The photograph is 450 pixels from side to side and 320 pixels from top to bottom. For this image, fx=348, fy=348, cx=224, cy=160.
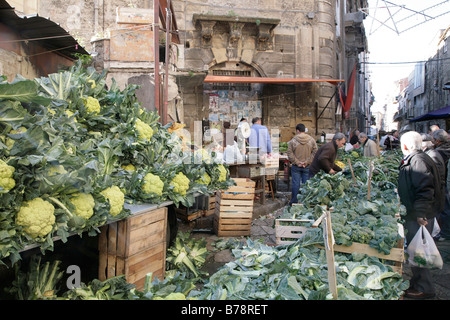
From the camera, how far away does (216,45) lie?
→ 13.9m

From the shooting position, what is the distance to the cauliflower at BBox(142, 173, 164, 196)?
3.49 metres

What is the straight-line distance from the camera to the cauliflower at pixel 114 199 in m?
2.87

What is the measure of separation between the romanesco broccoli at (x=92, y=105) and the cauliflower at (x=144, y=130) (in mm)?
494

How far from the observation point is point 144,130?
412 centimetres

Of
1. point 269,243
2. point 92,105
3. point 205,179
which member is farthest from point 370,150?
point 92,105

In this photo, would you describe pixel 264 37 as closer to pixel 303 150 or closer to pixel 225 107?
pixel 225 107

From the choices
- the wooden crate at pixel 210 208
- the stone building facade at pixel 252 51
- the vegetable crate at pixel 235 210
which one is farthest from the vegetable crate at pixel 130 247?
the stone building facade at pixel 252 51

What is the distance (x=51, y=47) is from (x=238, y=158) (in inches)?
199

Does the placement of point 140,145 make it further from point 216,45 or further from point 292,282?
point 216,45

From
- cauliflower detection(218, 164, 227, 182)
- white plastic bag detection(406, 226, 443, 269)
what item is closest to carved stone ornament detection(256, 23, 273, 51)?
cauliflower detection(218, 164, 227, 182)

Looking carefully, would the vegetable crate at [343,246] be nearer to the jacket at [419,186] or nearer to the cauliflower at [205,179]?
the jacket at [419,186]

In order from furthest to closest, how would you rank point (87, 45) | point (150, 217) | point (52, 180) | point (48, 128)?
point (87, 45), point (150, 217), point (48, 128), point (52, 180)

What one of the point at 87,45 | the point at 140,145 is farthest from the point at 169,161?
the point at 87,45

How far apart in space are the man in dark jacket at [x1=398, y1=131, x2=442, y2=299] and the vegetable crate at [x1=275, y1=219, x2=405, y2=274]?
0.63 metres
